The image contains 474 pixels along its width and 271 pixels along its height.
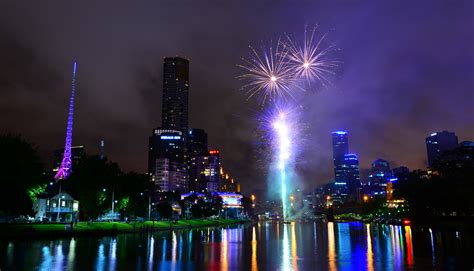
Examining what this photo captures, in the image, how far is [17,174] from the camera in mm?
72188

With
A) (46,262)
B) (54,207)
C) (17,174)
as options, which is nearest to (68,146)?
(54,207)

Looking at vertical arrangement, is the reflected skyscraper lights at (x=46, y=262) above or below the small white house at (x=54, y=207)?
below

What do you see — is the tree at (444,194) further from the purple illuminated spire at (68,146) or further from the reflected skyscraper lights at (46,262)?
the purple illuminated spire at (68,146)

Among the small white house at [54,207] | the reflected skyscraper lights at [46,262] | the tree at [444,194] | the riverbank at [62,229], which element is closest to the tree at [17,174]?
the riverbank at [62,229]

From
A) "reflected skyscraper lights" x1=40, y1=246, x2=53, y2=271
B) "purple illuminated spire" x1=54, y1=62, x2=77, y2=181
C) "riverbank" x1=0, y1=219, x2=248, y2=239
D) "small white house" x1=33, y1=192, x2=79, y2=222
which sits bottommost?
"reflected skyscraper lights" x1=40, y1=246, x2=53, y2=271

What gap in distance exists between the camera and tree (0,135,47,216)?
65.3m

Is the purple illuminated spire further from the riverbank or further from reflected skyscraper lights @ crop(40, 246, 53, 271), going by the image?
reflected skyscraper lights @ crop(40, 246, 53, 271)

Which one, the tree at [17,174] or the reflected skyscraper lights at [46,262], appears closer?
the reflected skyscraper lights at [46,262]

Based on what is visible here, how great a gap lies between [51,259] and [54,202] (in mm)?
84882

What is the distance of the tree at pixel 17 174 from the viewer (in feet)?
214

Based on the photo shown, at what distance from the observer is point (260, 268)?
28297mm

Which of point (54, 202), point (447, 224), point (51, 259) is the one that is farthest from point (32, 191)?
point (447, 224)

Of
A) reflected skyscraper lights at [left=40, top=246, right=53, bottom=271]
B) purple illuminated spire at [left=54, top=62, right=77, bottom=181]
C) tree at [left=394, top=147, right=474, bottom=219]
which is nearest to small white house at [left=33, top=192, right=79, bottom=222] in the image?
purple illuminated spire at [left=54, top=62, right=77, bottom=181]

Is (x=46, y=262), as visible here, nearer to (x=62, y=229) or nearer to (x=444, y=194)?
(x=62, y=229)
